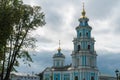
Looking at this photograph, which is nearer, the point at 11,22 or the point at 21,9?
the point at 11,22

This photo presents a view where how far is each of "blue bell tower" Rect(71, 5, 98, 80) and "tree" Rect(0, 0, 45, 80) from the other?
62163 mm

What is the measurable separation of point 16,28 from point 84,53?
6410 cm

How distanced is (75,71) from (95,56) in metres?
7.17

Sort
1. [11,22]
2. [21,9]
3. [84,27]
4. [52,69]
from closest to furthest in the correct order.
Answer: [11,22], [21,9], [84,27], [52,69]

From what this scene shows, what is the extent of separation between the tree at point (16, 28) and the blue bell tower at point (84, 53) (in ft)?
204

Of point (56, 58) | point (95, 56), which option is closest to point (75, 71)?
point (95, 56)

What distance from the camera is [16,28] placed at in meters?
31.4

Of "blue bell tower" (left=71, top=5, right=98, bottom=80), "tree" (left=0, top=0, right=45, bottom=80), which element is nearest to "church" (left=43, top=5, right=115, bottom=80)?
"blue bell tower" (left=71, top=5, right=98, bottom=80)

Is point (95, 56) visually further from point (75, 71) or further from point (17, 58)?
point (17, 58)

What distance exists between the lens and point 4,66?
3169cm

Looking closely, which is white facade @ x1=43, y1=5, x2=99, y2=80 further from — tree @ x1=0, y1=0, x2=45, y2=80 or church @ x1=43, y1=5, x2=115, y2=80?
tree @ x1=0, y1=0, x2=45, y2=80

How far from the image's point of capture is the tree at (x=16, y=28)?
2878cm

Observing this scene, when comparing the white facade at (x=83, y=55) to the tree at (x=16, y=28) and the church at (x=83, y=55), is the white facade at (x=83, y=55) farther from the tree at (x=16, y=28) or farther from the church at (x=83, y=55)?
the tree at (x=16, y=28)

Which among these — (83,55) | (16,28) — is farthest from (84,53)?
(16,28)
